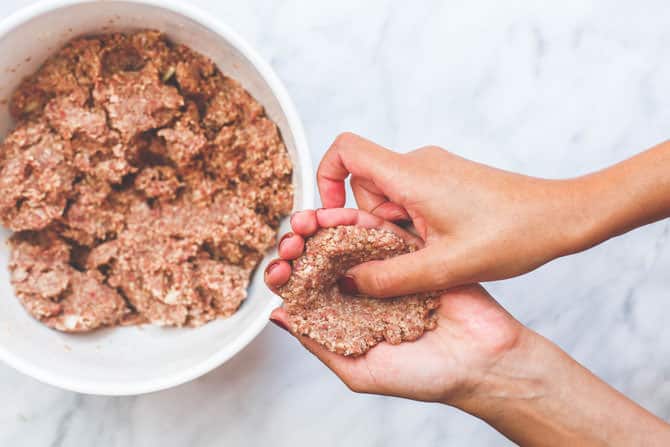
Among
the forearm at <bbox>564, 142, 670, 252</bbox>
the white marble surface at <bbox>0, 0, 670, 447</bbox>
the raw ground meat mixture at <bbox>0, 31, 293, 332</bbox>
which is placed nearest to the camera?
the forearm at <bbox>564, 142, 670, 252</bbox>

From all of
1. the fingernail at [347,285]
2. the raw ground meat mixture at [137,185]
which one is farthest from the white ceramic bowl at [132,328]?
the fingernail at [347,285]

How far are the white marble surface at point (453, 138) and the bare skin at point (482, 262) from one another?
1.02 ft

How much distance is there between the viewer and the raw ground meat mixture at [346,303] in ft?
3.74

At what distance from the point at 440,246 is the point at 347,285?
0.21m

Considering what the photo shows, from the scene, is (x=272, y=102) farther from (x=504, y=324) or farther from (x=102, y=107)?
(x=504, y=324)

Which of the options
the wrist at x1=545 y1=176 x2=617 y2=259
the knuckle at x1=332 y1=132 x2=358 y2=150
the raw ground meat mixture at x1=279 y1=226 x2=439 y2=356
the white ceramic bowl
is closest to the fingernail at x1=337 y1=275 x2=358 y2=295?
the raw ground meat mixture at x1=279 y1=226 x2=439 y2=356

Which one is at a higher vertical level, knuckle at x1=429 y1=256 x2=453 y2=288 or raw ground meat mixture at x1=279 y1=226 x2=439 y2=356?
knuckle at x1=429 y1=256 x2=453 y2=288

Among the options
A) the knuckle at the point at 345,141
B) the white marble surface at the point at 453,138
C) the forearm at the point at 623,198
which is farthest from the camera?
the white marble surface at the point at 453,138

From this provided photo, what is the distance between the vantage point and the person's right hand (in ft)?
3.58

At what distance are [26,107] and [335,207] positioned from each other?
615 millimetres

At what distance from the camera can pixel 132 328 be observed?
A: 1.38 metres

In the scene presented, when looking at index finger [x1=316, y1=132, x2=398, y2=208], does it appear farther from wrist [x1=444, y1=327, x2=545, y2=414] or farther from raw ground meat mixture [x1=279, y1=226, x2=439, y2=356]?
wrist [x1=444, y1=327, x2=545, y2=414]

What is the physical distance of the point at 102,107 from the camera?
1307 millimetres

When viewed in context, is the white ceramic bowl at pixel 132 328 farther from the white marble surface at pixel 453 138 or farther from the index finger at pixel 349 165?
the white marble surface at pixel 453 138
